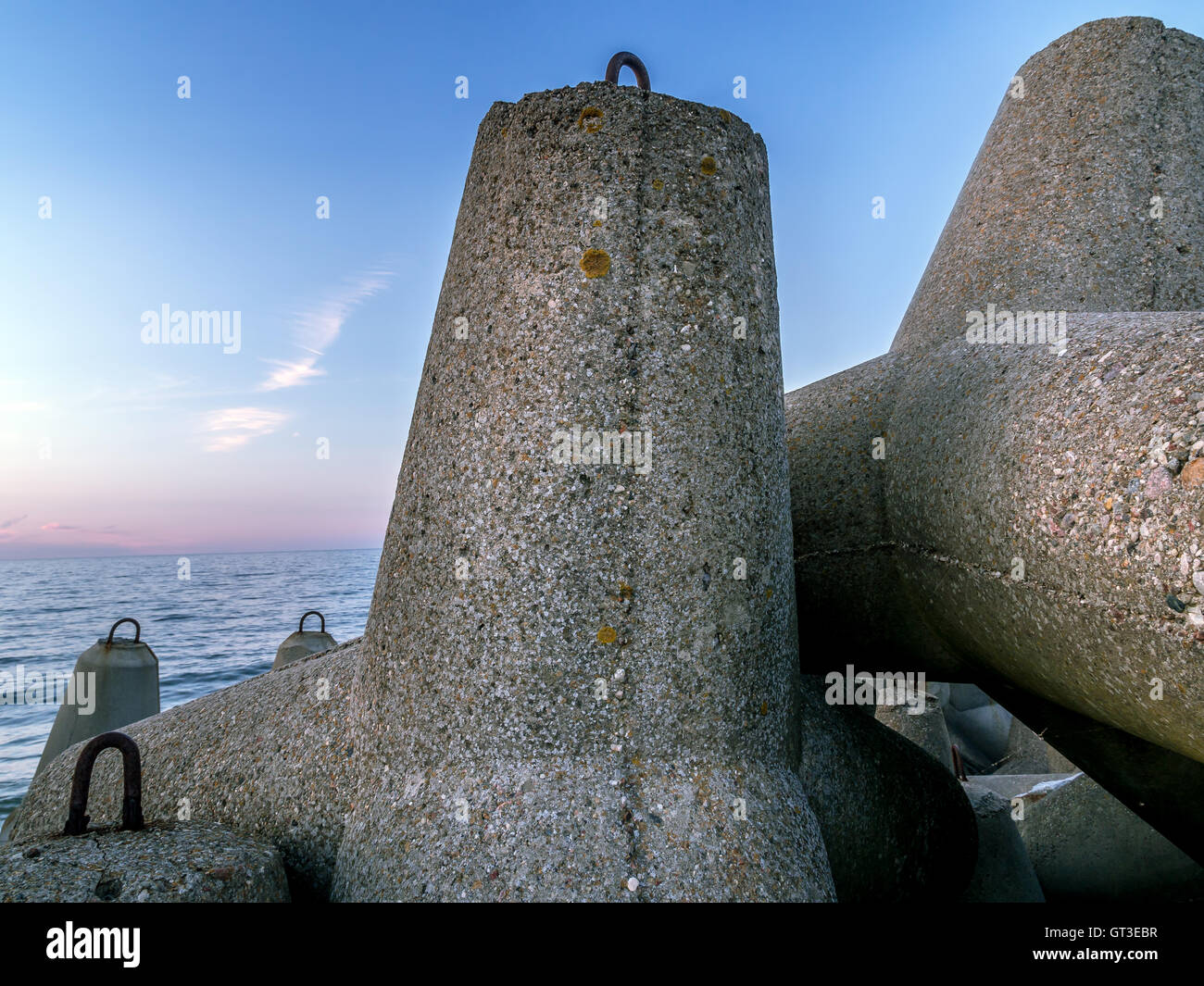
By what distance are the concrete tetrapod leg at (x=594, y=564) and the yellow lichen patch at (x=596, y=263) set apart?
13 mm

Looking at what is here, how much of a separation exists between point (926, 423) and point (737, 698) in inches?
55.3

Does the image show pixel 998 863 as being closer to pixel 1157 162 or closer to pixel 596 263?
pixel 1157 162

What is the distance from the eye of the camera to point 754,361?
2.76m

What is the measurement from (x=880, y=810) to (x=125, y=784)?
277 cm

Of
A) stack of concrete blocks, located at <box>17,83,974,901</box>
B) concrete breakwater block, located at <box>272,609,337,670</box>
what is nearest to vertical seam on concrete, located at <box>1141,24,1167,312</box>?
stack of concrete blocks, located at <box>17,83,974,901</box>

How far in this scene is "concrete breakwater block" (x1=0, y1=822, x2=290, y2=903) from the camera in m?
2.06

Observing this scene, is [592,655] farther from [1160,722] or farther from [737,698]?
[1160,722]

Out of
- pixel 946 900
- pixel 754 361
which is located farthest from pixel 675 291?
pixel 946 900

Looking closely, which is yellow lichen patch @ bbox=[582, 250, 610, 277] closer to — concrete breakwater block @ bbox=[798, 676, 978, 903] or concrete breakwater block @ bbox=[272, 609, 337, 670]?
concrete breakwater block @ bbox=[798, 676, 978, 903]

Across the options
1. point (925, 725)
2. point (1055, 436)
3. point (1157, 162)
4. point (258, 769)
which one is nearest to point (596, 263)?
point (1055, 436)

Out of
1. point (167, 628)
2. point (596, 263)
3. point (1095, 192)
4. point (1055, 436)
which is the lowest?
point (167, 628)

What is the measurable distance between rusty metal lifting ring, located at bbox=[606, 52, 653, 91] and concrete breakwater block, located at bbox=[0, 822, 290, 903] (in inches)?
111

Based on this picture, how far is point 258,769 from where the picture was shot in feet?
9.52

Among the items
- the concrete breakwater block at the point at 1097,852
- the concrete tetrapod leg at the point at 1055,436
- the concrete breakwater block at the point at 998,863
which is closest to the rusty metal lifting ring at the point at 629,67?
the concrete tetrapod leg at the point at 1055,436
